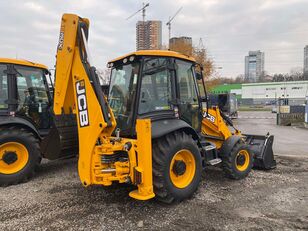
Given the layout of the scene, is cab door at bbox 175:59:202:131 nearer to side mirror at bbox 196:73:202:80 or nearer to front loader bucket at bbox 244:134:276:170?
side mirror at bbox 196:73:202:80

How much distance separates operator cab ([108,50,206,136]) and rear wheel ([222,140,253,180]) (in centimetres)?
112

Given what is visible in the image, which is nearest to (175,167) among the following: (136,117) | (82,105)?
(136,117)

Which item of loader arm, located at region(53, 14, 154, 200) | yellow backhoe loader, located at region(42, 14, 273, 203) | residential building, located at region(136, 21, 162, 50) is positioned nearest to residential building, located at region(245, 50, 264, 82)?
residential building, located at region(136, 21, 162, 50)

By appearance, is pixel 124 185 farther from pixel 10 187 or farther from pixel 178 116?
pixel 10 187

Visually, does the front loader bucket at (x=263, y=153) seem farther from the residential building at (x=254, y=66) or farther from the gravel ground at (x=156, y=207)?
the residential building at (x=254, y=66)

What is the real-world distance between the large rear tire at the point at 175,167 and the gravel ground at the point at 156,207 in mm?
247

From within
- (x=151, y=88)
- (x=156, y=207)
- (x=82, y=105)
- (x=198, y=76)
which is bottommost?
(x=156, y=207)

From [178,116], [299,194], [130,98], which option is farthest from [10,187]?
[299,194]

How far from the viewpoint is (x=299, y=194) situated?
4.91 metres

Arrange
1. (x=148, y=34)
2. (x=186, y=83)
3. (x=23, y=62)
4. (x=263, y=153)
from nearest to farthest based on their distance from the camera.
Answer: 1. (x=186, y=83)
2. (x=23, y=62)
3. (x=263, y=153)
4. (x=148, y=34)

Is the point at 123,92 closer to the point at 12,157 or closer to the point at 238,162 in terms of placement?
the point at 12,157

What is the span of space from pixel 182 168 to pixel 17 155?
3.38 metres

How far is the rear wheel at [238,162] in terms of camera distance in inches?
218

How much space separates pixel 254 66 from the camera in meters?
84.6
